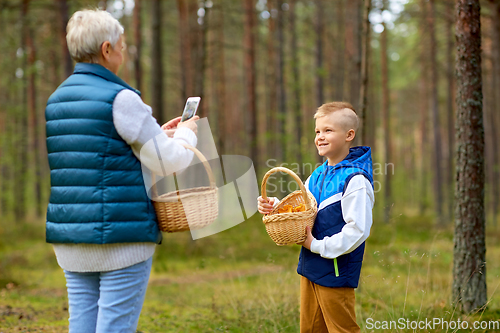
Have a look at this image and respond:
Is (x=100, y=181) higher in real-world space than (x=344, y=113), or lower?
lower

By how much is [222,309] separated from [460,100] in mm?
3292

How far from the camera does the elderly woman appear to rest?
1.94 meters

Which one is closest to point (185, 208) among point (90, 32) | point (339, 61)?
point (90, 32)

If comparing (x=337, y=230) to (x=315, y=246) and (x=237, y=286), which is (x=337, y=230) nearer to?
(x=315, y=246)

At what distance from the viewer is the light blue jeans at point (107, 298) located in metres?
1.98

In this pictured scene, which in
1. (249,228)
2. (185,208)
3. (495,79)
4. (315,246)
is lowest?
(249,228)

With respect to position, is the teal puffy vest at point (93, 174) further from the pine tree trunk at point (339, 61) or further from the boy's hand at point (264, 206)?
the pine tree trunk at point (339, 61)

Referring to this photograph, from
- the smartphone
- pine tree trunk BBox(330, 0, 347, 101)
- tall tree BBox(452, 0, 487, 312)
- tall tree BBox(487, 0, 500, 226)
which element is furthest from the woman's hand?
pine tree trunk BBox(330, 0, 347, 101)

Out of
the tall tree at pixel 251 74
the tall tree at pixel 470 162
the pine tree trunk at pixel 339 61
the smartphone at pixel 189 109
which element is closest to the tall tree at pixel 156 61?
the tall tree at pixel 251 74

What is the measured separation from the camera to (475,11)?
12.4 ft

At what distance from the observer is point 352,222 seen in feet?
7.20

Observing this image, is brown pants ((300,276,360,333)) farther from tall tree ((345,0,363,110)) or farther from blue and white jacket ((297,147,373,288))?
tall tree ((345,0,363,110))

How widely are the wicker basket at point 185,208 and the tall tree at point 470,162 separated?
2813 millimetres

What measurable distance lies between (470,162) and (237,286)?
3.84m
